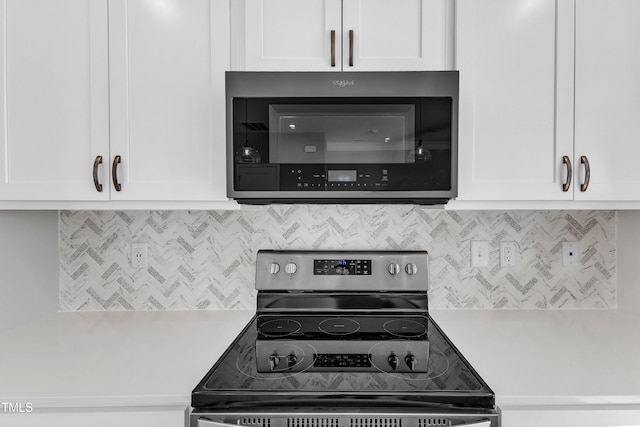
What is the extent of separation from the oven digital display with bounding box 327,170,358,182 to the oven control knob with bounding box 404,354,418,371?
551mm

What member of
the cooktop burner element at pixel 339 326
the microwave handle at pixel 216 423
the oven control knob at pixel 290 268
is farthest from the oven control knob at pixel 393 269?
the microwave handle at pixel 216 423

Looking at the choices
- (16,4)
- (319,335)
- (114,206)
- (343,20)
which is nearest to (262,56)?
(343,20)

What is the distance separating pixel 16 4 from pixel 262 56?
2.65 feet

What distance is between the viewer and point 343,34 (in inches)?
53.9

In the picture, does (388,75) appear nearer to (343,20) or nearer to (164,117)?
(343,20)

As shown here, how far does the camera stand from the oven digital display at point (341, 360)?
1146 mm

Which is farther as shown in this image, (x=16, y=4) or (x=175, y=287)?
(x=175, y=287)

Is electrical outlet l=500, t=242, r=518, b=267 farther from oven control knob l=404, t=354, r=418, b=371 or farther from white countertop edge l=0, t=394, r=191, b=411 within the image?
white countertop edge l=0, t=394, r=191, b=411

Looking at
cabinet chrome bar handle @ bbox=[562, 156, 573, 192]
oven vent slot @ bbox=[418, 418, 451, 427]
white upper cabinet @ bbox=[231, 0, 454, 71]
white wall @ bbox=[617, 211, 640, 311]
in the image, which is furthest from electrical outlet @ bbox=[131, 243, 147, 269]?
white wall @ bbox=[617, 211, 640, 311]

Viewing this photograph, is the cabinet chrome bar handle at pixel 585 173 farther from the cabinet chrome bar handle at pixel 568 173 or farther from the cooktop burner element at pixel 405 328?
the cooktop burner element at pixel 405 328

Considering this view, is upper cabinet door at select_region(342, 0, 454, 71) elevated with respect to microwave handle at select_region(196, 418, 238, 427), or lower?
elevated

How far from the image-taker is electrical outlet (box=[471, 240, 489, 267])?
171cm

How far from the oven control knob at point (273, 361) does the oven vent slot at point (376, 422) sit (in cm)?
26

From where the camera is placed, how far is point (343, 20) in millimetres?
1363
